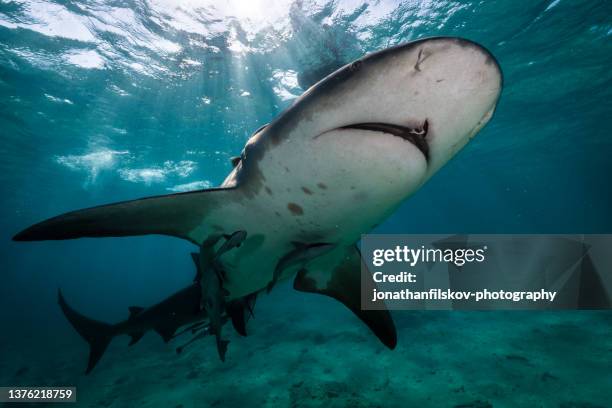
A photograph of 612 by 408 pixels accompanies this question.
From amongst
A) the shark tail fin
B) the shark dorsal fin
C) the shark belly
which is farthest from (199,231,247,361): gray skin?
the shark tail fin

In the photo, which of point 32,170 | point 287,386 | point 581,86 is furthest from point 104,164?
point 581,86

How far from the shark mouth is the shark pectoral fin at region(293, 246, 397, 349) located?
2.22 meters

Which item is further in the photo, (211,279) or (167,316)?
(167,316)

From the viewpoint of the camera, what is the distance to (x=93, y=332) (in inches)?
233

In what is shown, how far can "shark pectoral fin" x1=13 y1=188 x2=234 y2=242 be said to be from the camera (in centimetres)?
254

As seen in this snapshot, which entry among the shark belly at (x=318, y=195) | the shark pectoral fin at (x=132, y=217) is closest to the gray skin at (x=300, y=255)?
the shark belly at (x=318, y=195)

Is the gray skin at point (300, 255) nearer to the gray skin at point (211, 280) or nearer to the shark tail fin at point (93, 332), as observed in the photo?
the gray skin at point (211, 280)

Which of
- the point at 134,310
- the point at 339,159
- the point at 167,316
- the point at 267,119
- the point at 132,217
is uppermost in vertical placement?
the point at 267,119

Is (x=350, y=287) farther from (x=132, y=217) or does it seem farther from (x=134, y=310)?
(x=134, y=310)

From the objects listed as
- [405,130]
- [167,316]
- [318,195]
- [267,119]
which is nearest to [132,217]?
[318,195]

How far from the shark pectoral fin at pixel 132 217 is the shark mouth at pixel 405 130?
1451 mm

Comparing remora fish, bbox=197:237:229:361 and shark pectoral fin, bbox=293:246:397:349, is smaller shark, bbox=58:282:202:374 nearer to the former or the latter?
remora fish, bbox=197:237:229:361

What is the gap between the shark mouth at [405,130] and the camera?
177cm

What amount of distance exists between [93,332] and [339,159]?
6320mm
